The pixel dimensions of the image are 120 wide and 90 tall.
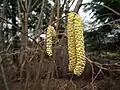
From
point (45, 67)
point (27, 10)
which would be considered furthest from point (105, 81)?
point (27, 10)

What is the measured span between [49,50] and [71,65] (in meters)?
0.39

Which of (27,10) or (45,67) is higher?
(27,10)

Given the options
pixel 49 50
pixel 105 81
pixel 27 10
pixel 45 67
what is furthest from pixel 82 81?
pixel 49 50

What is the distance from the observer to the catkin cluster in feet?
5.91

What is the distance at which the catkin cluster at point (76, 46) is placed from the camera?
180 centimetres

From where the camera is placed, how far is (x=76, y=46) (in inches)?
71.6

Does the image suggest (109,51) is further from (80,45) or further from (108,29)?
(80,45)

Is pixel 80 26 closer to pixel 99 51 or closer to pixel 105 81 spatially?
pixel 105 81

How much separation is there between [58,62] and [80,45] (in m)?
4.85

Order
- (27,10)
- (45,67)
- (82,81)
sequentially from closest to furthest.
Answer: (27,10) → (45,67) → (82,81)

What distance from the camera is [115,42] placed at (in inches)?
344

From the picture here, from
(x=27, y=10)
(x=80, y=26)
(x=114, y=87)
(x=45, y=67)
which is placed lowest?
(x=114, y=87)

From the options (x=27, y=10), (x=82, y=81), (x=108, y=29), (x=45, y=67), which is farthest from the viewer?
(x=108, y=29)

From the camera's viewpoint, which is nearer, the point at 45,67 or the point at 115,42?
the point at 45,67
